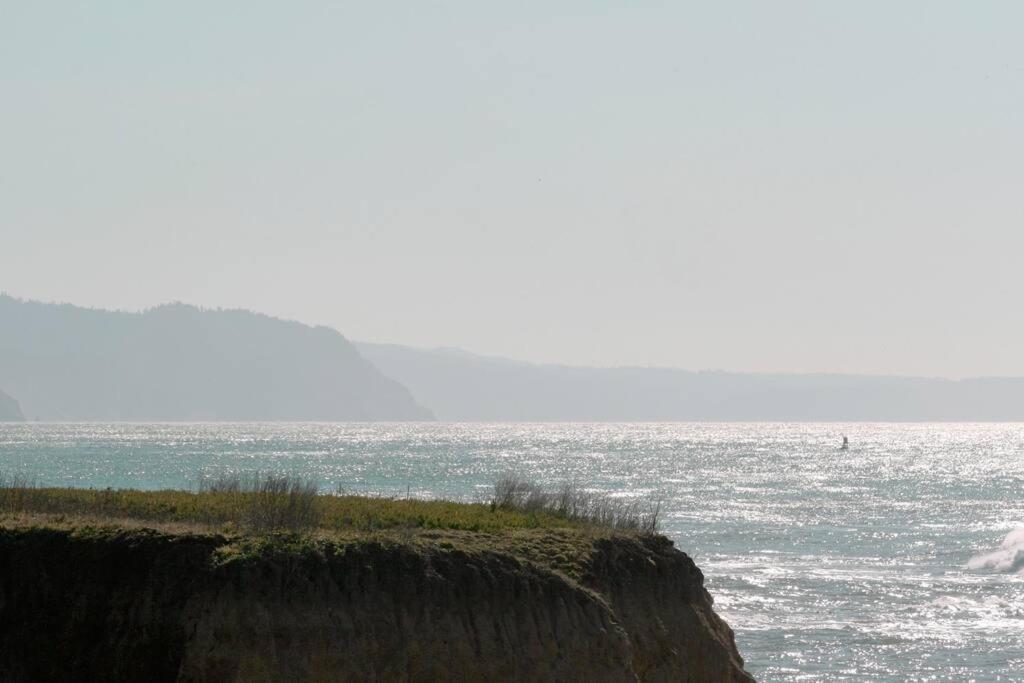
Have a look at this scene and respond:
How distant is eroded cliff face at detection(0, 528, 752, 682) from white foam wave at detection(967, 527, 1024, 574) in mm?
42318

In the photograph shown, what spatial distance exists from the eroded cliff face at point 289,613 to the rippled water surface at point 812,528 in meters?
10.0

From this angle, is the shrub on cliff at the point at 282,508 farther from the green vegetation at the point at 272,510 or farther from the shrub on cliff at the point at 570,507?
the shrub on cliff at the point at 570,507

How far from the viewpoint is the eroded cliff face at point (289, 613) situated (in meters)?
19.4

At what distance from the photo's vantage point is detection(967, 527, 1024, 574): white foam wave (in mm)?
60438

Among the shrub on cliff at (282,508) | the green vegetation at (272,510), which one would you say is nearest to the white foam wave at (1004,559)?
the green vegetation at (272,510)

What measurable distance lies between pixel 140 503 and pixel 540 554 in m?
6.57

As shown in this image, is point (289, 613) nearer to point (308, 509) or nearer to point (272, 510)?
point (272, 510)

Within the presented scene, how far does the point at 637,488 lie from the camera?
111 metres

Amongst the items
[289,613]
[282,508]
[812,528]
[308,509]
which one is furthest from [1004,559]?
[289,613]

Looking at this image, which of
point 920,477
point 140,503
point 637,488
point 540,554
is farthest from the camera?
point 920,477

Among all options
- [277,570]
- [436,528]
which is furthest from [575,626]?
[277,570]

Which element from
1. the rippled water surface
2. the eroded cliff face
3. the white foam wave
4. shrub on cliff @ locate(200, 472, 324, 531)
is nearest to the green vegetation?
shrub on cliff @ locate(200, 472, 324, 531)

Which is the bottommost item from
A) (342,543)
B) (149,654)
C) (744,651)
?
(744,651)

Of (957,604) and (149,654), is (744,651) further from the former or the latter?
(149,654)
